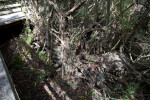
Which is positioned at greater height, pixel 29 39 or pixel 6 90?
pixel 29 39

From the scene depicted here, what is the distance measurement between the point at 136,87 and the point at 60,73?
2329mm

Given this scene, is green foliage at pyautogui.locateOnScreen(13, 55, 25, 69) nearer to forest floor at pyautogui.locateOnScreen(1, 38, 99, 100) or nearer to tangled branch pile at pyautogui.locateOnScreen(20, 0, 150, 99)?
forest floor at pyautogui.locateOnScreen(1, 38, 99, 100)

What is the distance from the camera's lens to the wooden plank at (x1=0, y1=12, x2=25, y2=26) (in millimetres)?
3976

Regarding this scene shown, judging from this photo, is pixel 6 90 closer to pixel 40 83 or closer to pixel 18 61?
pixel 40 83

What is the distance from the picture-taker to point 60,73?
11.2 feet

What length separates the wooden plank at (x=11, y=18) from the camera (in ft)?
13.0

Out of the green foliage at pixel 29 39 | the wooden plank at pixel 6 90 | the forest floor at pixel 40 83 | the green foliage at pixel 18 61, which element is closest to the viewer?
the wooden plank at pixel 6 90

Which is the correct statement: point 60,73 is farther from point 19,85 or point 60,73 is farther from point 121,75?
point 121,75

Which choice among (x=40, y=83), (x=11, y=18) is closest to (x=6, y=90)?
(x=40, y=83)

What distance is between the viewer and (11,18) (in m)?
4.24

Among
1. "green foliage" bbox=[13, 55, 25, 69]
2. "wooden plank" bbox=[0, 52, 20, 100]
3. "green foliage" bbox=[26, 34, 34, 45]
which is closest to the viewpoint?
"wooden plank" bbox=[0, 52, 20, 100]

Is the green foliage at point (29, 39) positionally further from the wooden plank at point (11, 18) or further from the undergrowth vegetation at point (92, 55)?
the wooden plank at point (11, 18)

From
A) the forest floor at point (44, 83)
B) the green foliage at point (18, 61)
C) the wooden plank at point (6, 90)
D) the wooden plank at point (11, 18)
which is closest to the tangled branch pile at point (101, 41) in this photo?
the forest floor at point (44, 83)

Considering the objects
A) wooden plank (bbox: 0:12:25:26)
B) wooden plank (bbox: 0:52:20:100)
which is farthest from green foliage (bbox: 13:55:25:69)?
wooden plank (bbox: 0:52:20:100)
